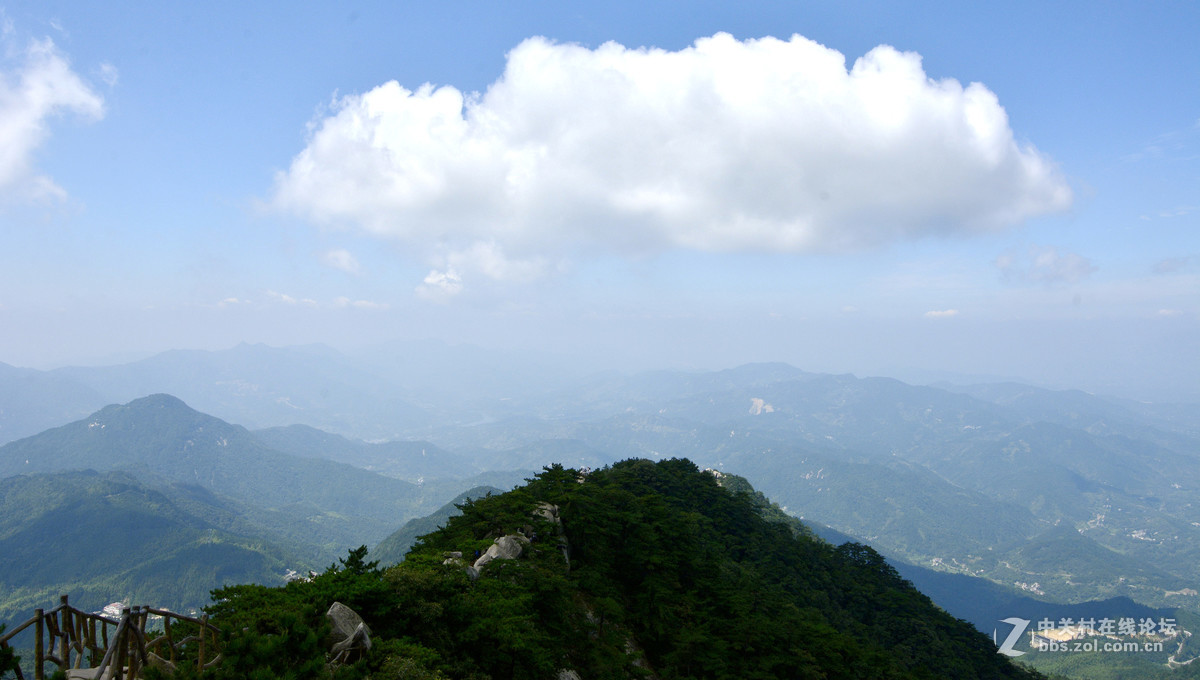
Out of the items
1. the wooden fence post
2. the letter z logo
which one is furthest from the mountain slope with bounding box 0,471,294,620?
the letter z logo

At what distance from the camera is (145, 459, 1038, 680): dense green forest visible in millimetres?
14445

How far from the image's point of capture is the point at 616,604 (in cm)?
2556

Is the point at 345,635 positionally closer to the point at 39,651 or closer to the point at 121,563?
the point at 39,651

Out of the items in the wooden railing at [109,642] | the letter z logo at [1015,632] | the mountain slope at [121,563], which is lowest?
the letter z logo at [1015,632]

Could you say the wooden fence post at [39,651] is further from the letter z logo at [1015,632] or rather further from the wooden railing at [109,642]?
the letter z logo at [1015,632]

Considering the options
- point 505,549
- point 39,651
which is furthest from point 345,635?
point 505,549

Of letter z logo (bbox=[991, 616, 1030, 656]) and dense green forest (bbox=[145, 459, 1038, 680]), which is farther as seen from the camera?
letter z logo (bbox=[991, 616, 1030, 656])

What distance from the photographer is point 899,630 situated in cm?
4459

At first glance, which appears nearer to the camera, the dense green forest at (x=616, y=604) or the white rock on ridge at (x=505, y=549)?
the dense green forest at (x=616, y=604)

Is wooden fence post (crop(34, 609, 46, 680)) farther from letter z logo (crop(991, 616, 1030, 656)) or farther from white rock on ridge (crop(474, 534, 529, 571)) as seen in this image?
letter z logo (crop(991, 616, 1030, 656))

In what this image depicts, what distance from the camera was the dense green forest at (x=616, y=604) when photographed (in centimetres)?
1445

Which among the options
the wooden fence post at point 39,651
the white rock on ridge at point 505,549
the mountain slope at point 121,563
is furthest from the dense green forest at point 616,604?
the mountain slope at point 121,563

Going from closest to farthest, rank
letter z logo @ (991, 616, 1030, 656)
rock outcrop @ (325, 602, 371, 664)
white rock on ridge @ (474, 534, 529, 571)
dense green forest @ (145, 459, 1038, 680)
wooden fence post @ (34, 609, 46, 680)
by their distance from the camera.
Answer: wooden fence post @ (34, 609, 46, 680) < rock outcrop @ (325, 602, 371, 664) < dense green forest @ (145, 459, 1038, 680) < white rock on ridge @ (474, 534, 529, 571) < letter z logo @ (991, 616, 1030, 656)

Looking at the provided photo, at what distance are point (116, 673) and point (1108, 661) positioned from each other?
582 feet
